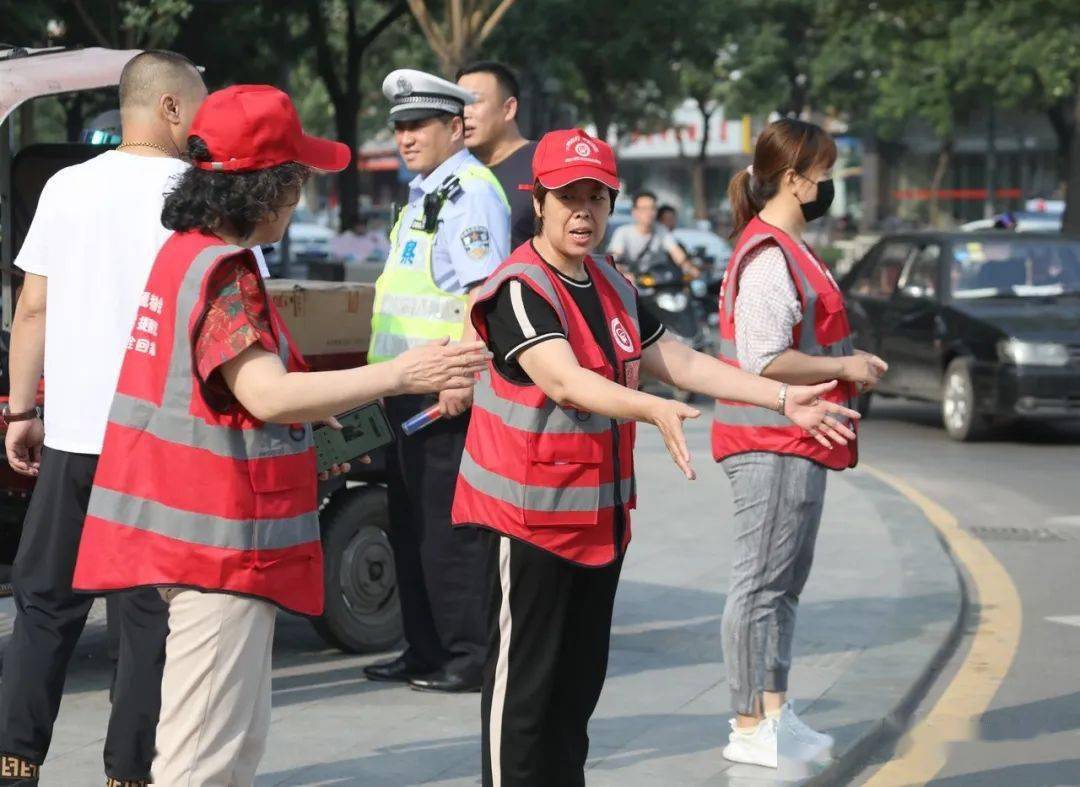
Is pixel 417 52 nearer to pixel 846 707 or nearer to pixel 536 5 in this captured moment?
pixel 536 5

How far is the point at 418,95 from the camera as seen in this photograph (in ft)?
20.0

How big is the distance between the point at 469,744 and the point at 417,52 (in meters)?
38.2

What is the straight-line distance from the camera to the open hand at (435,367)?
349 centimetres

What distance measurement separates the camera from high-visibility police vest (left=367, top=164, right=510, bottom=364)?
594 cm

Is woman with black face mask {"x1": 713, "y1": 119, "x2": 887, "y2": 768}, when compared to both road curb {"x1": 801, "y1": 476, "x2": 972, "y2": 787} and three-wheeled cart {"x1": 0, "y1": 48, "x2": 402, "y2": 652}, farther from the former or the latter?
three-wheeled cart {"x1": 0, "y1": 48, "x2": 402, "y2": 652}

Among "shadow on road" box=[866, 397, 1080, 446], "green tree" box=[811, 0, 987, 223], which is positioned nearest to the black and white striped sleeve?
"shadow on road" box=[866, 397, 1080, 446]

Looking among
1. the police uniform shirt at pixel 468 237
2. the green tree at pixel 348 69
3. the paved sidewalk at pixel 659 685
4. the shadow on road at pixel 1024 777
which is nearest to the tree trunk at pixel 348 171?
the green tree at pixel 348 69

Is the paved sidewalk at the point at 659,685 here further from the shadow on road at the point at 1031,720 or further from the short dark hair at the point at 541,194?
the short dark hair at the point at 541,194

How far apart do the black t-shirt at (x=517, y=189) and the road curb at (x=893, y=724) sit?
1.93 metres

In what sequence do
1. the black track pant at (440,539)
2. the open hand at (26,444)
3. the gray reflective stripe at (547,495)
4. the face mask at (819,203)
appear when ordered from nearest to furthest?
the gray reflective stripe at (547,495)
the open hand at (26,444)
the face mask at (819,203)
the black track pant at (440,539)

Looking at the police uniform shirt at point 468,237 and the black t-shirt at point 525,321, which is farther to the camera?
the police uniform shirt at point 468,237

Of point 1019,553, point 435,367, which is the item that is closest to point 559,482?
point 435,367

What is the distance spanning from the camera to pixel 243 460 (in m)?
3.67

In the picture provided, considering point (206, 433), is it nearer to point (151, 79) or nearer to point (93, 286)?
point (93, 286)
